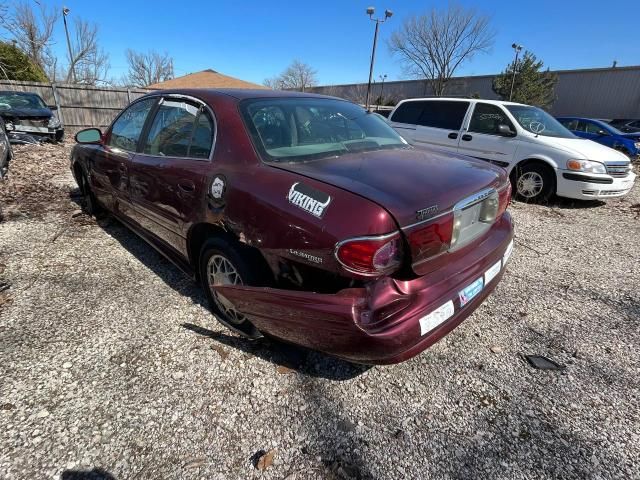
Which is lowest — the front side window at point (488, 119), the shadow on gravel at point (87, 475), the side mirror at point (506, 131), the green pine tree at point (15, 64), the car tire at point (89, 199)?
Result: the shadow on gravel at point (87, 475)

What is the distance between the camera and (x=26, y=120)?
1025 cm

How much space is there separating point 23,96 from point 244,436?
1390 cm

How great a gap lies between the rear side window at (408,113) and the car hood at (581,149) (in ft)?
7.74


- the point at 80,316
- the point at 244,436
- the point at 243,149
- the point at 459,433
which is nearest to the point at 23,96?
the point at 80,316

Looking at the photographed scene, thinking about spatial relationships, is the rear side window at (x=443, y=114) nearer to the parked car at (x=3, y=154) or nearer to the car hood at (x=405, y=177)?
the car hood at (x=405, y=177)

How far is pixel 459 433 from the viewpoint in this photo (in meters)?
1.94

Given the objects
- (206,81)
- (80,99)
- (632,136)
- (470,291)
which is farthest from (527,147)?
(206,81)

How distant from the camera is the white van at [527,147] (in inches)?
237

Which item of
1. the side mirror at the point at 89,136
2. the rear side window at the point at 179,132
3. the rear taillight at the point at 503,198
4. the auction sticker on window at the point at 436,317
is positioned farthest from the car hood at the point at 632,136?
the side mirror at the point at 89,136

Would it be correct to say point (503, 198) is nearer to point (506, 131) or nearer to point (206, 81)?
point (506, 131)

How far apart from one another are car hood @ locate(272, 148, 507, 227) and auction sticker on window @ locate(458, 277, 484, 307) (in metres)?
0.50

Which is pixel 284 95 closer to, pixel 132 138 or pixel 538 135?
pixel 132 138

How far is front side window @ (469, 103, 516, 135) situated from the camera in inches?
267

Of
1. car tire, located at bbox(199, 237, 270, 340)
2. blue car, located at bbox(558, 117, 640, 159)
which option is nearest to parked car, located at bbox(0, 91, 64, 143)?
car tire, located at bbox(199, 237, 270, 340)
